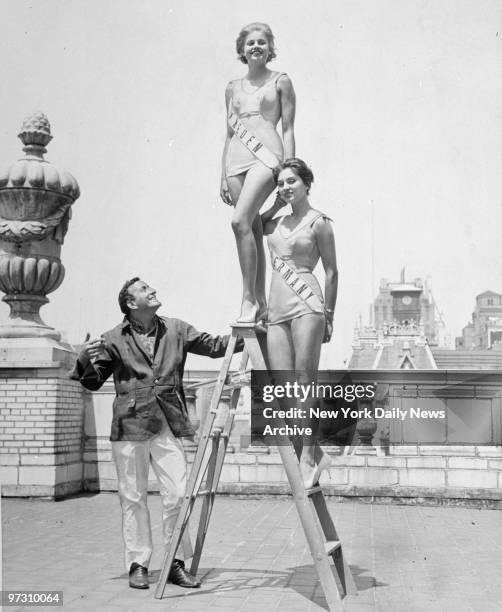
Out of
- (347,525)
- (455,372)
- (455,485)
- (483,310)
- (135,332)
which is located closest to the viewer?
(135,332)

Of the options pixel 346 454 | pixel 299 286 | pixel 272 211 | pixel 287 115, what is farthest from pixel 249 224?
pixel 346 454

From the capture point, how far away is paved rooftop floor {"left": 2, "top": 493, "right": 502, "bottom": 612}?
15.5 feet

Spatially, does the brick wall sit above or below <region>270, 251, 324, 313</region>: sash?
below

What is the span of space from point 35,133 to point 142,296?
582 centimetres

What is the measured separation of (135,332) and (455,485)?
18.8 ft

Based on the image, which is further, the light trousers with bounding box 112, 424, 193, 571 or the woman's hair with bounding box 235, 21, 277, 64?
the light trousers with bounding box 112, 424, 193, 571

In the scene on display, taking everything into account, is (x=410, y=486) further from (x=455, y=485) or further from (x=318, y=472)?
(x=318, y=472)

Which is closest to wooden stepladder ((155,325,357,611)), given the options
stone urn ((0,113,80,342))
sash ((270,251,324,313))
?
sash ((270,251,324,313))

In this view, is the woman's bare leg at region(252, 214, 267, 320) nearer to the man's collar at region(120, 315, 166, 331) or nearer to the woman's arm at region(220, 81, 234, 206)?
the woman's arm at region(220, 81, 234, 206)

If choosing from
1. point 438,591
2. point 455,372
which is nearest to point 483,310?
point 455,372

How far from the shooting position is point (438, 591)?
16.6 ft

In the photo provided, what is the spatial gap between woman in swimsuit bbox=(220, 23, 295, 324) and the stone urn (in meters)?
5.49

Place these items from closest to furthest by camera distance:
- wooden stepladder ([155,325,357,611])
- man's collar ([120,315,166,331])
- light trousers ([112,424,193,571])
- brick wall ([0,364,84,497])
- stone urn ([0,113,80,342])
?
wooden stepladder ([155,325,357,611])
light trousers ([112,424,193,571])
man's collar ([120,315,166,331])
brick wall ([0,364,84,497])
stone urn ([0,113,80,342])

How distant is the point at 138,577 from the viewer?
195 inches
